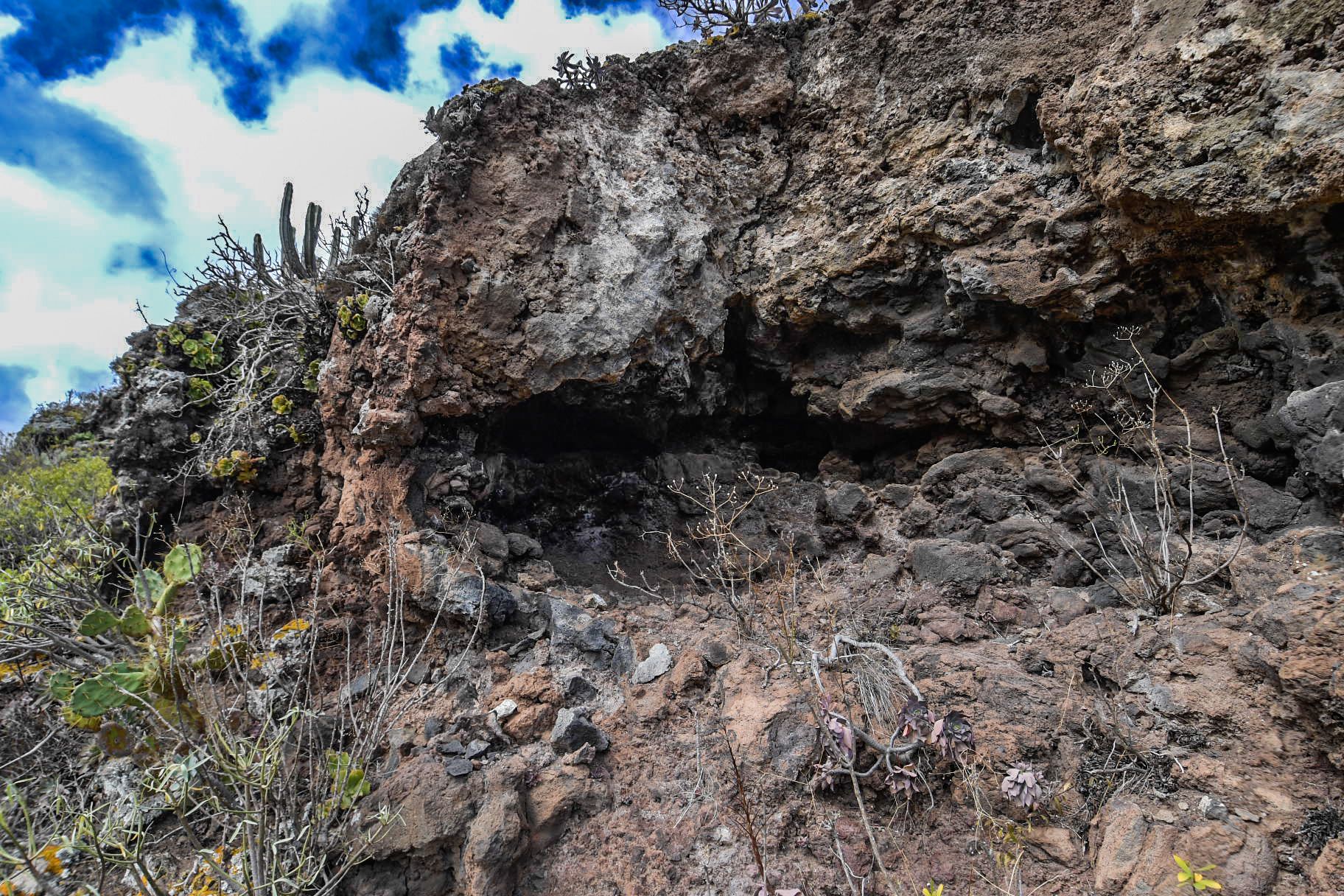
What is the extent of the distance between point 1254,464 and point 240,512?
6.47 metres

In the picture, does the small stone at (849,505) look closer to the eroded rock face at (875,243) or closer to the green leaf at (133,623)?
the eroded rock face at (875,243)

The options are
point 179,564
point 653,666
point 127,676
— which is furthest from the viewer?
point 653,666

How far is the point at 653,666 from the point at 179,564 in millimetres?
2795

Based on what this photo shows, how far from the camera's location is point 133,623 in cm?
315

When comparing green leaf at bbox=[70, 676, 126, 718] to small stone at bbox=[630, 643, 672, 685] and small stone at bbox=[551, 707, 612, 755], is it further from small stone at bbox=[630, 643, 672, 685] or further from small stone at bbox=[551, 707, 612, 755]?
small stone at bbox=[630, 643, 672, 685]

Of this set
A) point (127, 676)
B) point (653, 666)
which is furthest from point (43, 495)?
point (653, 666)

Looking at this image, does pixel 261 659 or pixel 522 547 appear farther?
pixel 522 547

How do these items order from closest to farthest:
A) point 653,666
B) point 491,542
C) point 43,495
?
point 653,666 → point 491,542 → point 43,495

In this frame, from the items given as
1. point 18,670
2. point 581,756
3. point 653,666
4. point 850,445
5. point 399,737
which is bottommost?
point 581,756

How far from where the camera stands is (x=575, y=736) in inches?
128

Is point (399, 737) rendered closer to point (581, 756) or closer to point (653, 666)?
point (581, 756)

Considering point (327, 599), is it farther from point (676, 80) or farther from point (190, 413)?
point (676, 80)

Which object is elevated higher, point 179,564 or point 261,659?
point 179,564

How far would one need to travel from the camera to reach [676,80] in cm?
532
